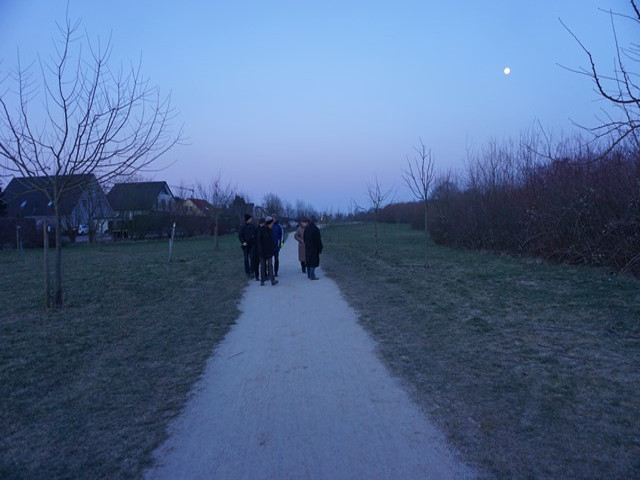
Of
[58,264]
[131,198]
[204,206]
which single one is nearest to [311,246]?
[58,264]

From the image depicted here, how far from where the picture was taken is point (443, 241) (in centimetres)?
2936

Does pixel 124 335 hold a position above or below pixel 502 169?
below

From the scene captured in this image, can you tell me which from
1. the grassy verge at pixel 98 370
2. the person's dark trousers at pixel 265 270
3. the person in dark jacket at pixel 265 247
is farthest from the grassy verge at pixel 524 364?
the grassy verge at pixel 98 370

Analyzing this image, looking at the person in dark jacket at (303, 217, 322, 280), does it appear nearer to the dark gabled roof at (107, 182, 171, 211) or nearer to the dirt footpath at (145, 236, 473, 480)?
the dirt footpath at (145, 236, 473, 480)

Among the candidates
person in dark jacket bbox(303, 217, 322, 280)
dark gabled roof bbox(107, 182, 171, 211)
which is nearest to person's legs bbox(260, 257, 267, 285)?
person in dark jacket bbox(303, 217, 322, 280)

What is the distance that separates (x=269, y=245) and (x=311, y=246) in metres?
1.44

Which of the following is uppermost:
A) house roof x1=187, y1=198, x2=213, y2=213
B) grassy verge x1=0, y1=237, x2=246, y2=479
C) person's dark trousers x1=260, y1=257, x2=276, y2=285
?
house roof x1=187, y1=198, x2=213, y2=213

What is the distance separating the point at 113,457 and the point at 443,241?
88.2 feet

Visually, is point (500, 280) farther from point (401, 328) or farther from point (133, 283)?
point (133, 283)

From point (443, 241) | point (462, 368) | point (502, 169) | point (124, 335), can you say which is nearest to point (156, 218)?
point (443, 241)

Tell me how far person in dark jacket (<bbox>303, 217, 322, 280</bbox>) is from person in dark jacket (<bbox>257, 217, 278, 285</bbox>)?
1043mm

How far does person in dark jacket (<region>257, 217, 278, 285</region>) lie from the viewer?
13.2 m

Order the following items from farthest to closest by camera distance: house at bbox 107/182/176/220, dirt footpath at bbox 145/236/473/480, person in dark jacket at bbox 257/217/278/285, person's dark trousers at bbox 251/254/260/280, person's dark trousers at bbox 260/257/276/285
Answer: house at bbox 107/182/176/220 → person's dark trousers at bbox 251/254/260/280 → person's dark trousers at bbox 260/257/276/285 → person in dark jacket at bbox 257/217/278/285 → dirt footpath at bbox 145/236/473/480

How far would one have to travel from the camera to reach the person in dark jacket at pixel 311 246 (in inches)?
555
